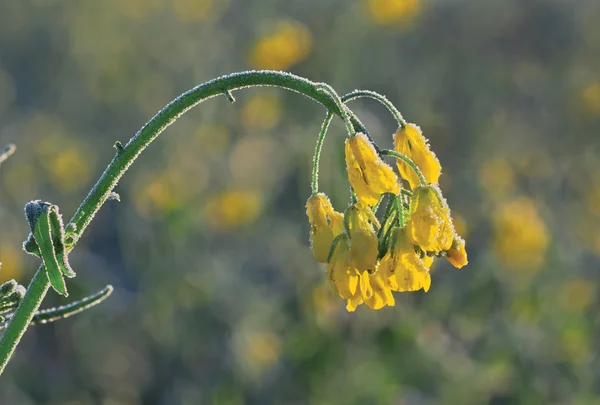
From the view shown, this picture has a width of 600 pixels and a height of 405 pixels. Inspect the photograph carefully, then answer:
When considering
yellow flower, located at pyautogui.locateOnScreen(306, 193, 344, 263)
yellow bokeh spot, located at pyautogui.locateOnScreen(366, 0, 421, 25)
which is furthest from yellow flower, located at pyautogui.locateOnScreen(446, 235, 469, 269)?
yellow bokeh spot, located at pyautogui.locateOnScreen(366, 0, 421, 25)

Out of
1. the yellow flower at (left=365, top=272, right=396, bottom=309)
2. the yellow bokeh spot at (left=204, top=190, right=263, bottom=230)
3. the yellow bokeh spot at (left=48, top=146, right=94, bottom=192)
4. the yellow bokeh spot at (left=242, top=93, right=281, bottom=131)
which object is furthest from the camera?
the yellow bokeh spot at (left=242, top=93, right=281, bottom=131)

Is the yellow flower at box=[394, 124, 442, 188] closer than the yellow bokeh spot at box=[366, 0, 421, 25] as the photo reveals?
Yes

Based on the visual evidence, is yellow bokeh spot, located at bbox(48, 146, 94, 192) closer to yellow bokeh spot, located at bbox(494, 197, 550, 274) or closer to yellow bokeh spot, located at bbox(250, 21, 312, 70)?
yellow bokeh spot, located at bbox(250, 21, 312, 70)

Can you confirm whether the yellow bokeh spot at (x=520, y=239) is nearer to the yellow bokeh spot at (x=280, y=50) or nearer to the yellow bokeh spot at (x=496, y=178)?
the yellow bokeh spot at (x=496, y=178)

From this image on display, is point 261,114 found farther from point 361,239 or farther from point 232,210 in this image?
point 361,239

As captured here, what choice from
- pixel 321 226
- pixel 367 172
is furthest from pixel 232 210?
pixel 367 172

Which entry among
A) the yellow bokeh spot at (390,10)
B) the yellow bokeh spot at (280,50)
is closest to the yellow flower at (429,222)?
the yellow bokeh spot at (280,50)
